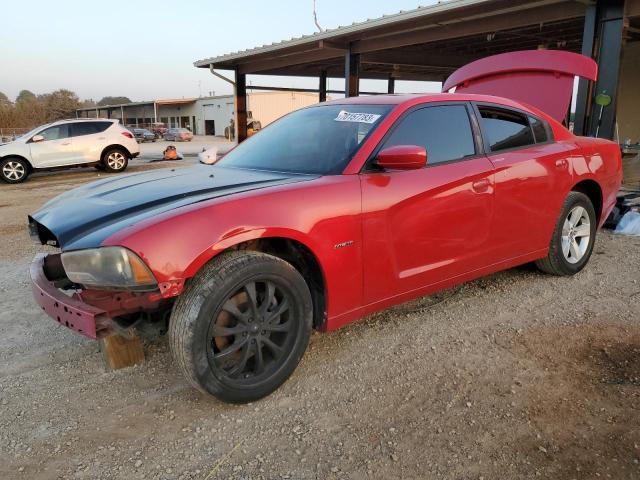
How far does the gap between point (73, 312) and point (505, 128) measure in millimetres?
3214

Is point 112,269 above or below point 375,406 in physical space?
above

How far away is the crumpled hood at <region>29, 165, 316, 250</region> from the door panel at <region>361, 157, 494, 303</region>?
49cm

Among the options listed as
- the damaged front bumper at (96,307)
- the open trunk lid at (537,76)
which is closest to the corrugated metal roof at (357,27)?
the open trunk lid at (537,76)

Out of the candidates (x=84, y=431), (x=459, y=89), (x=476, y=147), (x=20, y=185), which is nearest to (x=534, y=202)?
(x=476, y=147)

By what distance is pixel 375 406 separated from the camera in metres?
2.59

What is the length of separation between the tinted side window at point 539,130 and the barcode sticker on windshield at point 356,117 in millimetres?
1640

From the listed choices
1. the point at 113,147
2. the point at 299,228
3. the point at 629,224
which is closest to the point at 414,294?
the point at 299,228

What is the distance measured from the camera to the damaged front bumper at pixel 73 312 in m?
2.30

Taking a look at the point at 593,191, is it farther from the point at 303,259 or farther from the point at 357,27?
the point at 357,27

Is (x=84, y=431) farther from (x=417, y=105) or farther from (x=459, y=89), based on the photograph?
(x=459, y=89)

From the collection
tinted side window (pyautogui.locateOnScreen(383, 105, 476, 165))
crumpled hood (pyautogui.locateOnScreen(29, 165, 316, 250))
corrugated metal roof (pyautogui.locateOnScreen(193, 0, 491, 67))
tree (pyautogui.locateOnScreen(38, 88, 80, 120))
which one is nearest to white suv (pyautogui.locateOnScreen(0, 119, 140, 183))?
corrugated metal roof (pyautogui.locateOnScreen(193, 0, 491, 67))

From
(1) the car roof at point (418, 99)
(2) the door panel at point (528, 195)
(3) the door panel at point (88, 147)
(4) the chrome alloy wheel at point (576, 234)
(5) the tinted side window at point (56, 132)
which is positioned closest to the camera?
(1) the car roof at point (418, 99)

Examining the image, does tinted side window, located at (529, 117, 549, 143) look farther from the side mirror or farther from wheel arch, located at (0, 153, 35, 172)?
wheel arch, located at (0, 153, 35, 172)

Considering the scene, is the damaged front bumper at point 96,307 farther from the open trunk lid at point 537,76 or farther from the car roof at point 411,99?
the open trunk lid at point 537,76
